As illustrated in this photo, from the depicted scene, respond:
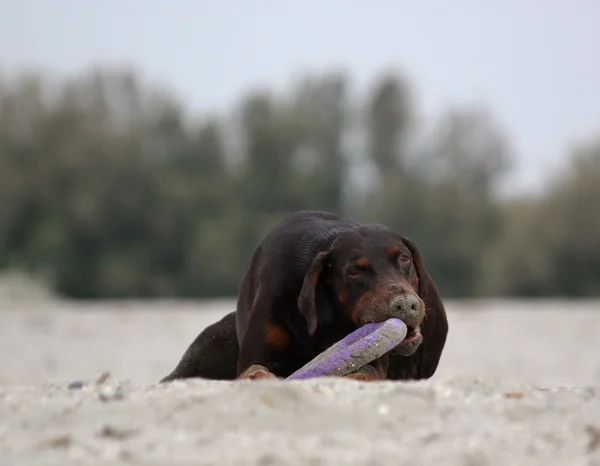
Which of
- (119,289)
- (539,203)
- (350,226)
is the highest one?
(350,226)

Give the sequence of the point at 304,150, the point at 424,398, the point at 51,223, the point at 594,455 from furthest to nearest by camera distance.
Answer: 1. the point at 304,150
2. the point at 51,223
3. the point at 424,398
4. the point at 594,455

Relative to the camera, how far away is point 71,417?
449cm

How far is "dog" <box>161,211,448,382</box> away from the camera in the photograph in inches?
230

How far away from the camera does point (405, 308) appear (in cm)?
562

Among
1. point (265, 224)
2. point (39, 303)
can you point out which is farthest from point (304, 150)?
point (39, 303)

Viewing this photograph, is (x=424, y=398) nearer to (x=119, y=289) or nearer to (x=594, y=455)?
(x=594, y=455)

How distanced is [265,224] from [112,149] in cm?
694

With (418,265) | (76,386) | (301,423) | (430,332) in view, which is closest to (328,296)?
(418,265)

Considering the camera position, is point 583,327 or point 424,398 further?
point 583,327

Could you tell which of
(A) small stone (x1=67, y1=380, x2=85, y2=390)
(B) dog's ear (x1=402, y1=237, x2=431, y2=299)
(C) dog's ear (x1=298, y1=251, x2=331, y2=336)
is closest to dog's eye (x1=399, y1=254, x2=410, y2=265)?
(B) dog's ear (x1=402, y1=237, x2=431, y2=299)

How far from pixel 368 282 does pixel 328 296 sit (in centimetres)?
41

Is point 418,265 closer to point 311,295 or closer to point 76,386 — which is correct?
point 311,295

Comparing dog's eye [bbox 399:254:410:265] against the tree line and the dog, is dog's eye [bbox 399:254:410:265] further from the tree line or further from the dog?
the tree line

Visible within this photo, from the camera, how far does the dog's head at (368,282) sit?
18.7 ft
